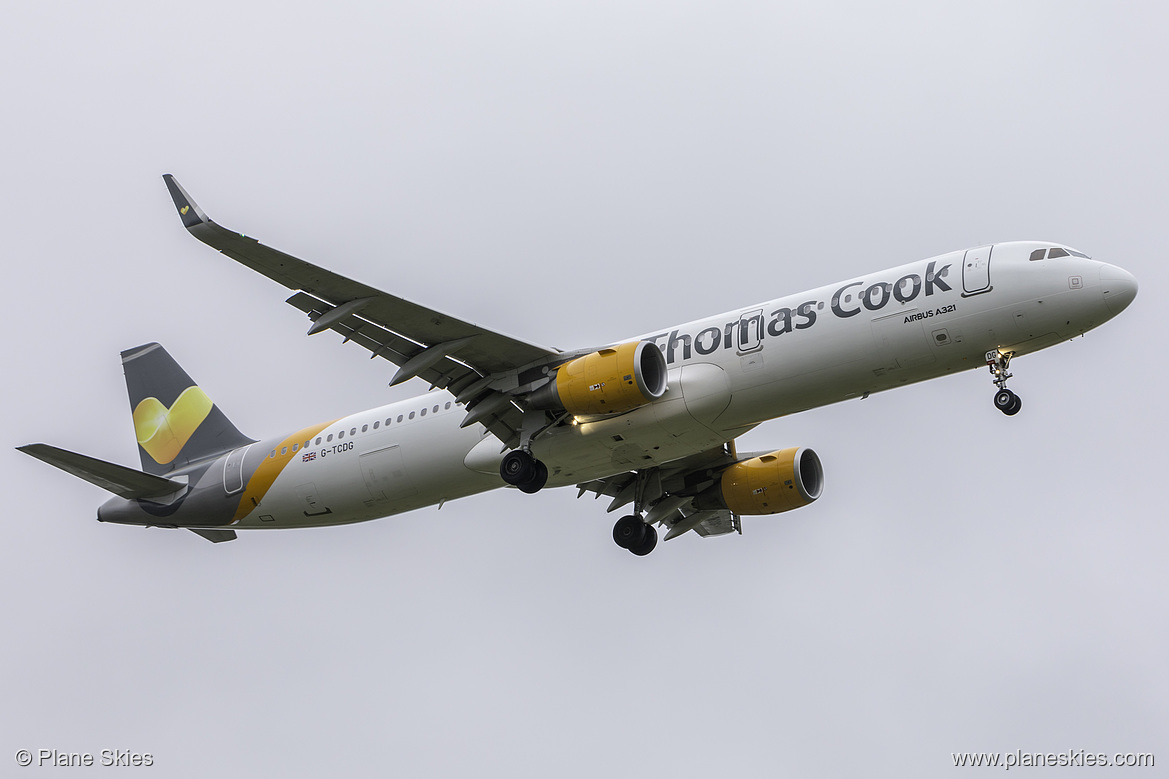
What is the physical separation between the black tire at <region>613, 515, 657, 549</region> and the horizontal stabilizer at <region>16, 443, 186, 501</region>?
13.0m

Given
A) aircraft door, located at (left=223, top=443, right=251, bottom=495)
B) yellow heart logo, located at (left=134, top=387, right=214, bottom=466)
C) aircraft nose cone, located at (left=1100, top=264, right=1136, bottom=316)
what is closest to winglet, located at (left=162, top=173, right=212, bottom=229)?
aircraft door, located at (left=223, top=443, right=251, bottom=495)

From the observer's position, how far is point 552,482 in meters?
30.7

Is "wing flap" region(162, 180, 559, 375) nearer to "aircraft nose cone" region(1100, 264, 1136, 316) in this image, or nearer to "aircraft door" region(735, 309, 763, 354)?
"aircraft door" region(735, 309, 763, 354)

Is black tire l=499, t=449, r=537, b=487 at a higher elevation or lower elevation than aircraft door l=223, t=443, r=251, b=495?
lower

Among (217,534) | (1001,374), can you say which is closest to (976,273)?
(1001,374)

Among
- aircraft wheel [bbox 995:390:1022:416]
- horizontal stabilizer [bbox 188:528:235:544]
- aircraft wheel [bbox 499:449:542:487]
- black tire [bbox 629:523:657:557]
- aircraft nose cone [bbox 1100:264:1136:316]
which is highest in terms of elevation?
aircraft nose cone [bbox 1100:264:1136:316]

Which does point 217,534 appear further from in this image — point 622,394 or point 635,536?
point 622,394

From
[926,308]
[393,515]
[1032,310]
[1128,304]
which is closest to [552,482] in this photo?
[393,515]

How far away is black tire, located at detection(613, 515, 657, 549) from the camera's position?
3562 centimetres

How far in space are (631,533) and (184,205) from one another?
16.8 metres

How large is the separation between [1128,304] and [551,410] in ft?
43.2

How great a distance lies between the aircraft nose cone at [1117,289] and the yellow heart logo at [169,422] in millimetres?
25982

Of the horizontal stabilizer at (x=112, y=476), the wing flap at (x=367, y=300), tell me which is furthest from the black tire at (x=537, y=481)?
the horizontal stabilizer at (x=112, y=476)

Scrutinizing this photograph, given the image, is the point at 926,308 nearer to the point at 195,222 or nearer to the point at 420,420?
the point at 420,420
